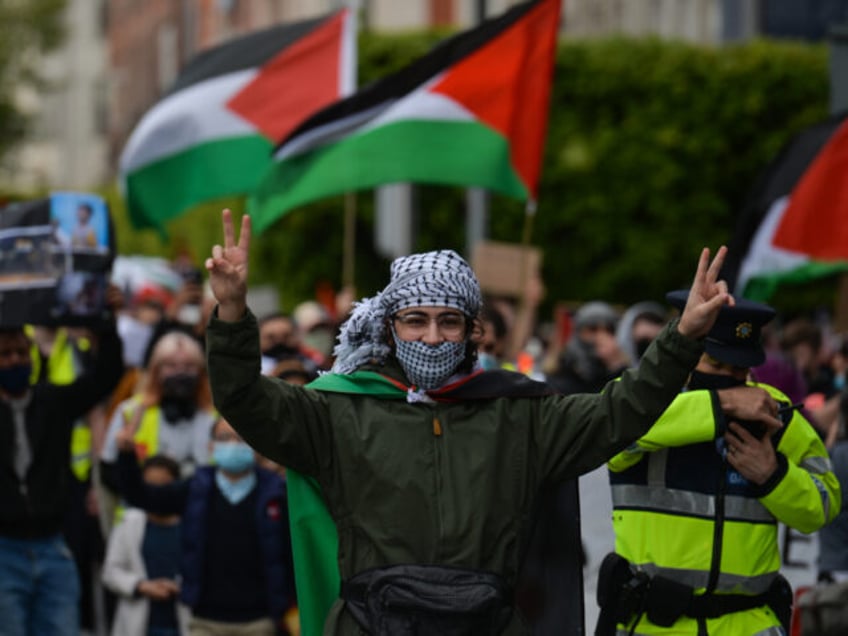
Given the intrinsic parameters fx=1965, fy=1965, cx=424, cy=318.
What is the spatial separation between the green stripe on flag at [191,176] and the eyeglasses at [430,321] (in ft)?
25.0

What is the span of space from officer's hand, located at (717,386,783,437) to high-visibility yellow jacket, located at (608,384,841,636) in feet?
0.11

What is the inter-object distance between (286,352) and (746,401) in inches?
197

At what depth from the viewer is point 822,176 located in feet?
36.7

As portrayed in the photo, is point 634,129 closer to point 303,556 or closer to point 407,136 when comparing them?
point 407,136

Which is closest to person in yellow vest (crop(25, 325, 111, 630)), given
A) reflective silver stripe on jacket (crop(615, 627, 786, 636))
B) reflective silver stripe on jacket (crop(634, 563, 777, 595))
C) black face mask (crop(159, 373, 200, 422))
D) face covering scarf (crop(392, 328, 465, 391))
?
black face mask (crop(159, 373, 200, 422))

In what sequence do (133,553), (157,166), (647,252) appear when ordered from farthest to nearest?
1. (647,252)
2. (157,166)
3. (133,553)

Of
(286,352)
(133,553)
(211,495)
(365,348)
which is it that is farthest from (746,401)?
(286,352)

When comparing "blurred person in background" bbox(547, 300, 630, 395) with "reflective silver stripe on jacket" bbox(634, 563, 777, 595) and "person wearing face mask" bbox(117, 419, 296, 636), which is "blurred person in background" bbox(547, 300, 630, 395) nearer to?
"person wearing face mask" bbox(117, 419, 296, 636)

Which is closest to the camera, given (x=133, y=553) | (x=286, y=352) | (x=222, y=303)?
(x=222, y=303)

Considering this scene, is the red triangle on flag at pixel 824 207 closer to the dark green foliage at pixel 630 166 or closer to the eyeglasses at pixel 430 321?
the eyeglasses at pixel 430 321

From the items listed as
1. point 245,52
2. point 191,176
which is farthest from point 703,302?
point 245,52

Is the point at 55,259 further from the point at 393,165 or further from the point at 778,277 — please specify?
the point at 778,277

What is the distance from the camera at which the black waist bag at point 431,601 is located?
4.93m

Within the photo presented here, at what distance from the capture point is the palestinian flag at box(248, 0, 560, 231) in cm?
1106
